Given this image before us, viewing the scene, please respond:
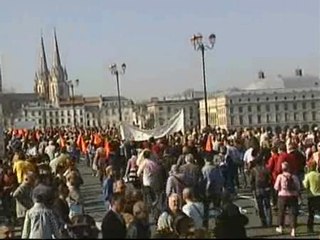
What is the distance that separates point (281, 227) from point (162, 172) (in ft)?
8.46

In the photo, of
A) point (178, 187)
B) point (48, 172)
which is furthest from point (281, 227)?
point (48, 172)

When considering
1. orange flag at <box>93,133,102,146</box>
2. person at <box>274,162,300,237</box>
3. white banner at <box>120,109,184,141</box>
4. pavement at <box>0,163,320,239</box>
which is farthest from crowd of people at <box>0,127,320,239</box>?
orange flag at <box>93,133,102,146</box>

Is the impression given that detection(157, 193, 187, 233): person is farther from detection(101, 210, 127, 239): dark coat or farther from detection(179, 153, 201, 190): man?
detection(179, 153, 201, 190): man

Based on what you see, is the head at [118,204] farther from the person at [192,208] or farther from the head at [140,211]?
the person at [192,208]

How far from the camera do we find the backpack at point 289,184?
533 inches

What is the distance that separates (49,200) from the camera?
32.9ft

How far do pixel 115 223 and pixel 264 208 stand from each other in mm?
8169

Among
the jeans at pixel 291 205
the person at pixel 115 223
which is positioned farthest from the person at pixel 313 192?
the person at pixel 115 223

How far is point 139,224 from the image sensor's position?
333 inches

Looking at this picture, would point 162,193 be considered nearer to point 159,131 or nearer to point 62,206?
point 62,206

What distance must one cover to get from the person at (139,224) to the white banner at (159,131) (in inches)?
718

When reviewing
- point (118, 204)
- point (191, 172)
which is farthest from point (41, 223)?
point (191, 172)

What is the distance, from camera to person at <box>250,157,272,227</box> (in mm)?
14734

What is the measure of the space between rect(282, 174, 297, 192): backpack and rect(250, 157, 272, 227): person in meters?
1.06
